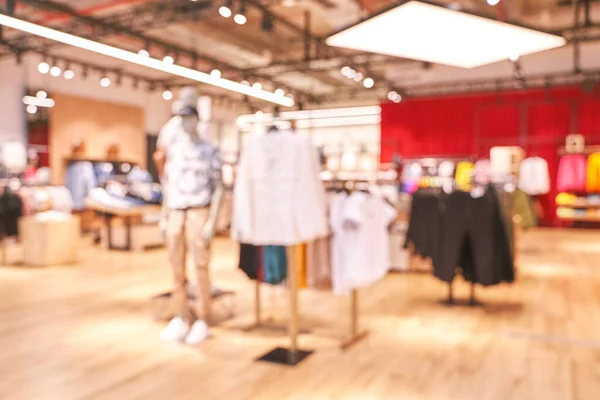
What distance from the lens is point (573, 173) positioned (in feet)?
40.5

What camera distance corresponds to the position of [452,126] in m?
14.0

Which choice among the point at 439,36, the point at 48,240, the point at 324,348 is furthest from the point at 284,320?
the point at 48,240

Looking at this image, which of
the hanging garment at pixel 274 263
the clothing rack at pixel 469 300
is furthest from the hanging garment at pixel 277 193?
the clothing rack at pixel 469 300

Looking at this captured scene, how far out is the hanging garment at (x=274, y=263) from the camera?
407 centimetres

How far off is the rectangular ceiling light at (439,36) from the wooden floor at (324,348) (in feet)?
7.42

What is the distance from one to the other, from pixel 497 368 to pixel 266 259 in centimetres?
179

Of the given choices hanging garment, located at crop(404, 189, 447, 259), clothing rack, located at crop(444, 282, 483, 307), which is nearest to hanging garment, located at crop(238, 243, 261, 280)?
hanging garment, located at crop(404, 189, 447, 259)

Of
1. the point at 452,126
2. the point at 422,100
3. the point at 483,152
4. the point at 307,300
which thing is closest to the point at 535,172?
the point at 483,152

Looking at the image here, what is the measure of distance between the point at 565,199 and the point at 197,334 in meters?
11.2

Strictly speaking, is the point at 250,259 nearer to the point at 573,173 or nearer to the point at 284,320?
the point at 284,320

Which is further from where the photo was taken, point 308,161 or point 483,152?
point 483,152

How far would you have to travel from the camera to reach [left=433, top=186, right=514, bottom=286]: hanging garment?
15.3ft

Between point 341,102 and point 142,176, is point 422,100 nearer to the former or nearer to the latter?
point 341,102

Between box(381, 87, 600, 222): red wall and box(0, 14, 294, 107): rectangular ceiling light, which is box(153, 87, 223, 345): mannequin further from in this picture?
box(381, 87, 600, 222): red wall
